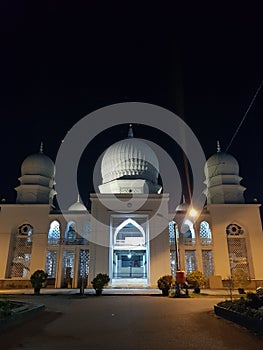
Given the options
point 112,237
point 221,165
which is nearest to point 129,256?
point 112,237

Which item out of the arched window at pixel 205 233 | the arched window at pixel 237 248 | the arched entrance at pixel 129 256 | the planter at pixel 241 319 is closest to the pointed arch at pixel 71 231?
the arched entrance at pixel 129 256

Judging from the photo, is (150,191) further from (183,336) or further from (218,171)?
(183,336)

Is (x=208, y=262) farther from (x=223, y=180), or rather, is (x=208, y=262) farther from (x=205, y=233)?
(x=223, y=180)

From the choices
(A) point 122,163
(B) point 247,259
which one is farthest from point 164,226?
(A) point 122,163

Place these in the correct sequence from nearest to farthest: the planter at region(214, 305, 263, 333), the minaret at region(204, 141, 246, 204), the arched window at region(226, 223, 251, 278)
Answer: the planter at region(214, 305, 263, 333) → the arched window at region(226, 223, 251, 278) → the minaret at region(204, 141, 246, 204)

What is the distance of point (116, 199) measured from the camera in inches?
950


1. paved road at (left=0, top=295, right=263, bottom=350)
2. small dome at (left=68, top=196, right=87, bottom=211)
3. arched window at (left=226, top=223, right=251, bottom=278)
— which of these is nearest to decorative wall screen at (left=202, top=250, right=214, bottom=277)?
arched window at (left=226, top=223, right=251, bottom=278)

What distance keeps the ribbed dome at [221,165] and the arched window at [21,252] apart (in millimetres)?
17150

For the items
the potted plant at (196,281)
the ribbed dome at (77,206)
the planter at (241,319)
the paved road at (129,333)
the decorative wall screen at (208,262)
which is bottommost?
the paved road at (129,333)

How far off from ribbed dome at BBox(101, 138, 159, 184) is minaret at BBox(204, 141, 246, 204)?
18.5 feet

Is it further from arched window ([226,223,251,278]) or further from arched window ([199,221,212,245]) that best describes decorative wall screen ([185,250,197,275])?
arched window ([226,223,251,278])

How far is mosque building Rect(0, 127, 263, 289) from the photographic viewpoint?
73.5 ft

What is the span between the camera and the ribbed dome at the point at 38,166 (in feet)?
89.6

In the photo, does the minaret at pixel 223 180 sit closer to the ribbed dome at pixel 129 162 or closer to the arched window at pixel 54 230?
the ribbed dome at pixel 129 162
